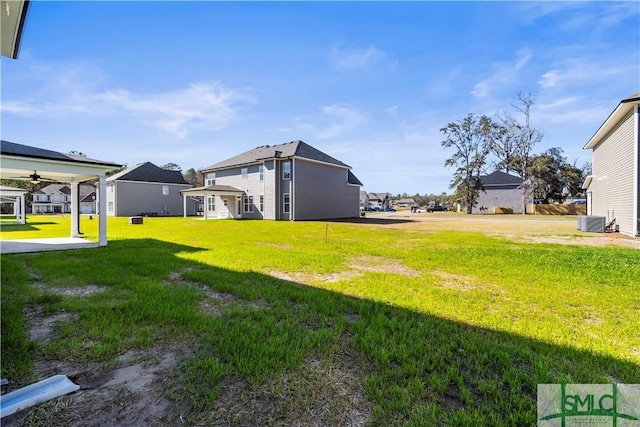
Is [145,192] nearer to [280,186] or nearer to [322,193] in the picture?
[280,186]

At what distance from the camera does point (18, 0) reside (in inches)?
151

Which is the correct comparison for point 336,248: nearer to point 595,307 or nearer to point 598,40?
point 595,307

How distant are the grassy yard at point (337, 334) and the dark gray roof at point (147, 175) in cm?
3240

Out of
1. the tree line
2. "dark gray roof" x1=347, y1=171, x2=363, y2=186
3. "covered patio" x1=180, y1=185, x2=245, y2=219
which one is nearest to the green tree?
the tree line

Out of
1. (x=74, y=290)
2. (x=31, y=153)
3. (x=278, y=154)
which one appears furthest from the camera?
→ (x=278, y=154)

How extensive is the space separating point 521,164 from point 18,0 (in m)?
49.7

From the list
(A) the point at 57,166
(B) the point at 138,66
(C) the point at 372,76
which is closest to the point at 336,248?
(A) the point at 57,166

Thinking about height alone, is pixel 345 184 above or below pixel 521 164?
below

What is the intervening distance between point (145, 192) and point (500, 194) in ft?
170

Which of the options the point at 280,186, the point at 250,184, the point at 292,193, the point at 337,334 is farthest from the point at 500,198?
the point at 337,334

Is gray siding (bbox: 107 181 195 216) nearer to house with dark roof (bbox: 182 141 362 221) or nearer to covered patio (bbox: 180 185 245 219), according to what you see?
house with dark roof (bbox: 182 141 362 221)

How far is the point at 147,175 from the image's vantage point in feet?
118

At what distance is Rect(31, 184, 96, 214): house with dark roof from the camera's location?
173 ft

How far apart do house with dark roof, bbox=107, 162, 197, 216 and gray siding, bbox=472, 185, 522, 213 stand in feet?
146
